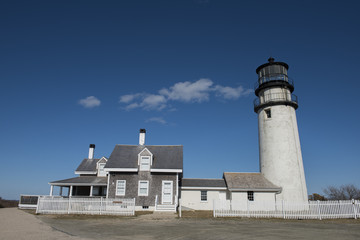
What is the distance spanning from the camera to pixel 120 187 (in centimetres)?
2227

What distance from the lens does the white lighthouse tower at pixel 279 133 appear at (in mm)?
22922

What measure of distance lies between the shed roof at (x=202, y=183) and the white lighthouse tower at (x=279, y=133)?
177 inches

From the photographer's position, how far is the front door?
21625 millimetres

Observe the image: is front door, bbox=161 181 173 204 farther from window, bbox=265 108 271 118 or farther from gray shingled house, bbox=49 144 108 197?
window, bbox=265 108 271 118

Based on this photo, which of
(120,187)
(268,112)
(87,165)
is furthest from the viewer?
(87,165)

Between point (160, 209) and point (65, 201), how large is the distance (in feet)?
23.9

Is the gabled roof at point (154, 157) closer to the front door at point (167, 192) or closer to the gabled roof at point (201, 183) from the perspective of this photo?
the front door at point (167, 192)

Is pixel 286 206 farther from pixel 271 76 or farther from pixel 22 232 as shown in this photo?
pixel 22 232

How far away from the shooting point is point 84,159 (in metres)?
30.1

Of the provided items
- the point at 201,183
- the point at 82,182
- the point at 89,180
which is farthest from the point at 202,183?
the point at 82,182

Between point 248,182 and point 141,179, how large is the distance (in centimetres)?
1021

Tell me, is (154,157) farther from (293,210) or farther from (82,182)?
(293,210)

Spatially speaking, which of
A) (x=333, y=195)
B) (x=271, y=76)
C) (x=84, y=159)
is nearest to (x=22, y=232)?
(x=84, y=159)

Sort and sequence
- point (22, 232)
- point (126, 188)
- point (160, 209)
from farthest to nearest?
point (126, 188), point (160, 209), point (22, 232)
